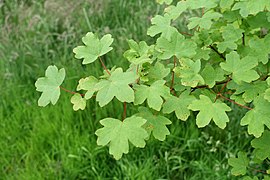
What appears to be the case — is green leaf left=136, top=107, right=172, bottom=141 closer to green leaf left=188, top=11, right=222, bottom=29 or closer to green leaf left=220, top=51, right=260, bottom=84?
green leaf left=220, top=51, right=260, bottom=84

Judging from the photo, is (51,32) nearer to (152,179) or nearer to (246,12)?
(152,179)

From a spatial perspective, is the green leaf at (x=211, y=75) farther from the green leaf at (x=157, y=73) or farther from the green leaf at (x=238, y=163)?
the green leaf at (x=238, y=163)

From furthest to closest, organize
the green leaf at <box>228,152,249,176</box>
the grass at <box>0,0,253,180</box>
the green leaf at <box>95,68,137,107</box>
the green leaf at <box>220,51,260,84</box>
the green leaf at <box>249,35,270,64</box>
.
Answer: the grass at <box>0,0,253,180</box> < the green leaf at <box>228,152,249,176</box> < the green leaf at <box>249,35,270,64</box> < the green leaf at <box>220,51,260,84</box> < the green leaf at <box>95,68,137,107</box>

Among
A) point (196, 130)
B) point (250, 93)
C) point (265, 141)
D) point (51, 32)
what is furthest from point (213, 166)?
point (51, 32)

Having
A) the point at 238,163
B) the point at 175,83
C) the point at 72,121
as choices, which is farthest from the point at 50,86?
the point at 72,121

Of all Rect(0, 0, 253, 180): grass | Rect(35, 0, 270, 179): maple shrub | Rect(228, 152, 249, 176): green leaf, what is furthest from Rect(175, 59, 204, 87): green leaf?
Rect(0, 0, 253, 180): grass

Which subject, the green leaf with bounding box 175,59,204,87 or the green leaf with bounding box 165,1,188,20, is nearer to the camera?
the green leaf with bounding box 175,59,204,87

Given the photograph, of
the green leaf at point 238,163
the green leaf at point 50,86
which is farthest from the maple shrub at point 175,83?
the green leaf at point 238,163
